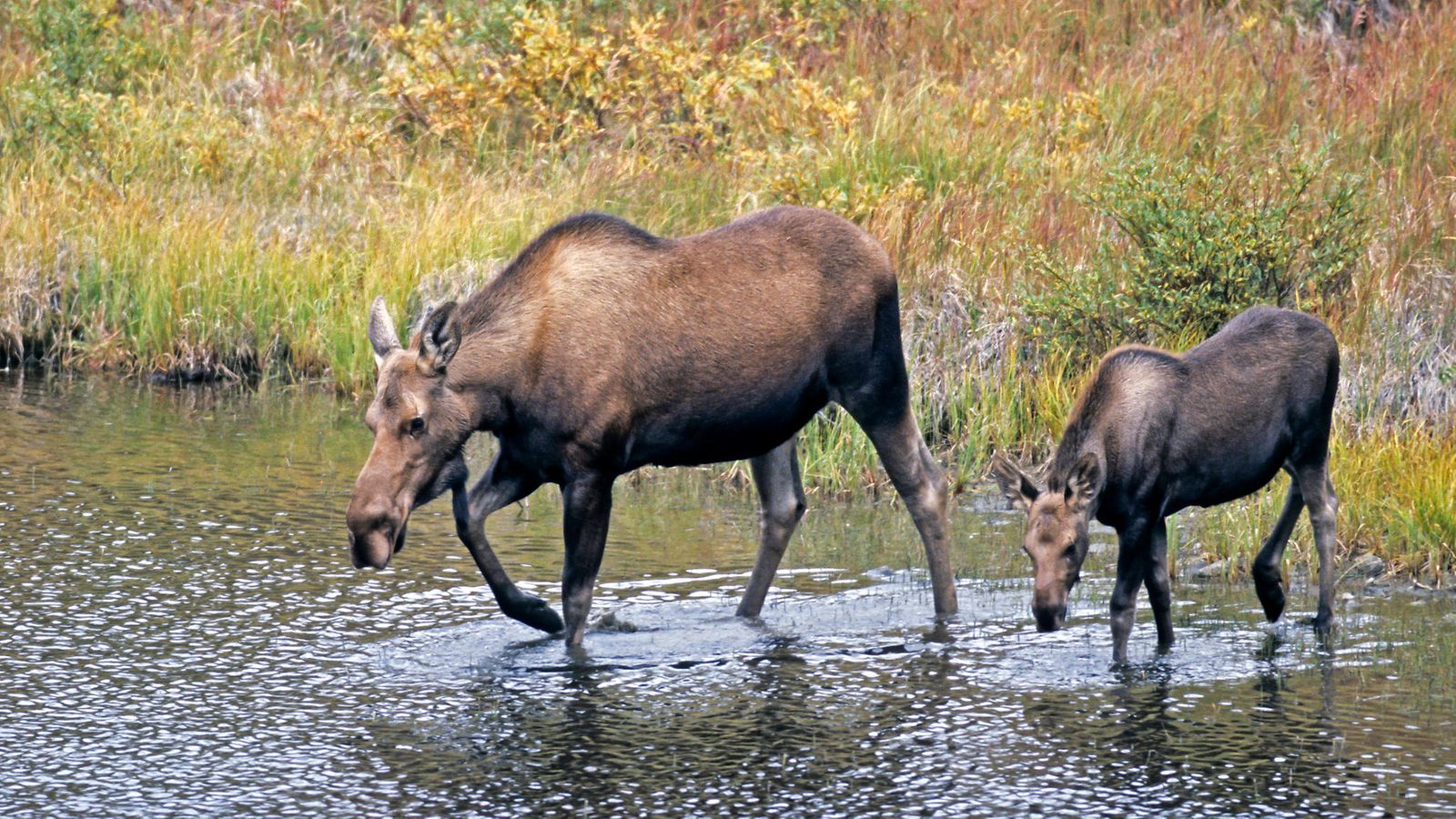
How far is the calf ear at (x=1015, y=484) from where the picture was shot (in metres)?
7.53

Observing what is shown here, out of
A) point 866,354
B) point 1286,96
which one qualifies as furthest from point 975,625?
point 1286,96

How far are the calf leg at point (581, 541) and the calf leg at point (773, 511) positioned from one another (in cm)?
87

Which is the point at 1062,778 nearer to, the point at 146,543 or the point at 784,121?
the point at 146,543

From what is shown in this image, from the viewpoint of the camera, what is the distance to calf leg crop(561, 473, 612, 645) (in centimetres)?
788

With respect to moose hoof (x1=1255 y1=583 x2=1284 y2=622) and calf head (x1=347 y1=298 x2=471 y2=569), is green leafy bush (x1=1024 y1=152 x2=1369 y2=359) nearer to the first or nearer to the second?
moose hoof (x1=1255 y1=583 x2=1284 y2=622)

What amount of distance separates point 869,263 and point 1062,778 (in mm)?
2935

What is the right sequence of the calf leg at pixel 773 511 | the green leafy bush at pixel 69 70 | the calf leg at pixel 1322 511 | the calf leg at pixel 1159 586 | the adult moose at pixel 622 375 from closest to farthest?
the adult moose at pixel 622 375 < the calf leg at pixel 1159 586 < the calf leg at pixel 1322 511 < the calf leg at pixel 773 511 < the green leafy bush at pixel 69 70

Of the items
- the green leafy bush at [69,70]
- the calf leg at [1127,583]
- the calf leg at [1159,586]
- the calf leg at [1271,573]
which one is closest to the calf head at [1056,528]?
the calf leg at [1127,583]

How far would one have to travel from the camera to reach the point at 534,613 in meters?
8.03

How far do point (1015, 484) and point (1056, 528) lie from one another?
0.27 m

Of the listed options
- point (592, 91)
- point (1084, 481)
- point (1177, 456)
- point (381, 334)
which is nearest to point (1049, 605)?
point (1084, 481)

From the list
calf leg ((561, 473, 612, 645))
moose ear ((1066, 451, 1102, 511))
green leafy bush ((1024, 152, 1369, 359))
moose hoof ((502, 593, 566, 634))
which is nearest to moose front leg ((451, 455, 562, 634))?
moose hoof ((502, 593, 566, 634))

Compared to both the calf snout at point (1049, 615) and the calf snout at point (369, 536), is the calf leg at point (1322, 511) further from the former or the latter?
the calf snout at point (369, 536)

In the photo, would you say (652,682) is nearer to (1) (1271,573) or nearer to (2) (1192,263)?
(1) (1271,573)
